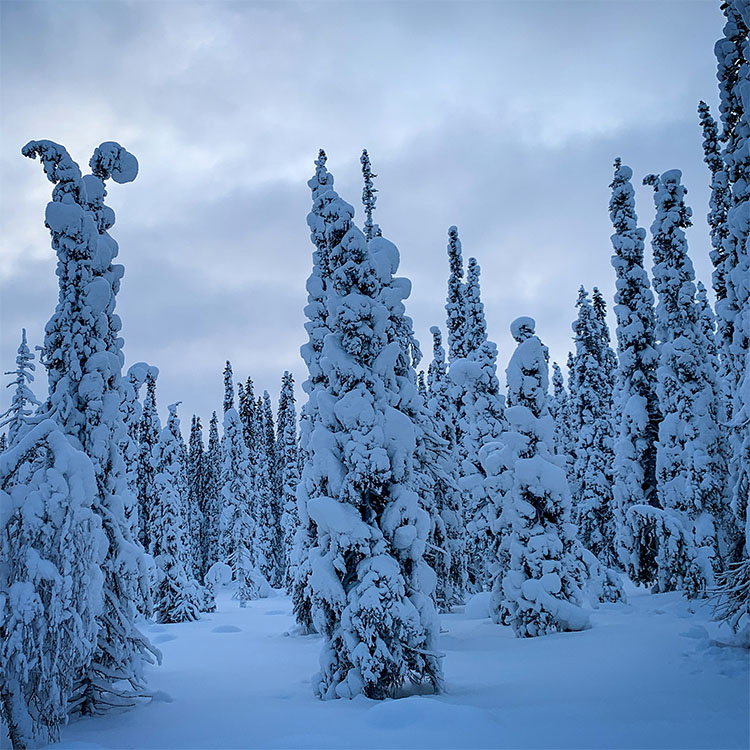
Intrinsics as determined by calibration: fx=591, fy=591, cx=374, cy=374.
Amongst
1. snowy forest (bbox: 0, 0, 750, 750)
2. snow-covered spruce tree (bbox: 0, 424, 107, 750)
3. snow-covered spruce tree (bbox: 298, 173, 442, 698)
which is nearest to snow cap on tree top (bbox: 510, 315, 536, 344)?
snowy forest (bbox: 0, 0, 750, 750)

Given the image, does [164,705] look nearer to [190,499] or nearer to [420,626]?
[420,626]

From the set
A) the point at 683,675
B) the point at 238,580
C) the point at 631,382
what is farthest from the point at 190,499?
the point at 683,675

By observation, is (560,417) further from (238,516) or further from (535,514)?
(535,514)

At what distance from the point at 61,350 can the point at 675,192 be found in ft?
63.2

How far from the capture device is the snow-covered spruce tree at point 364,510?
30.1 ft

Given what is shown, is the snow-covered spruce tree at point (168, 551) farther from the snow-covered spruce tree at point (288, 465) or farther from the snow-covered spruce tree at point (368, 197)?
the snow-covered spruce tree at point (368, 197)

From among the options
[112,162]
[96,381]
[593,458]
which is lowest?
[593,458]

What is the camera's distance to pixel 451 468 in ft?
67.4

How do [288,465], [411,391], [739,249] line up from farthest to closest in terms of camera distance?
1. [288,465]
2. [411,391]
3. [739,249]

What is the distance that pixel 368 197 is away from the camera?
21.5 m

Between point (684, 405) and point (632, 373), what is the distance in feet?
12.3

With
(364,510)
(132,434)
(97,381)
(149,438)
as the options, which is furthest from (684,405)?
(149,438)

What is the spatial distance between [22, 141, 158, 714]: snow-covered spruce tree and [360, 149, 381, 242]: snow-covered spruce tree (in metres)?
12.2

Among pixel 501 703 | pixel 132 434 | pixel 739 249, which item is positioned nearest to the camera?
pixel 501 703
